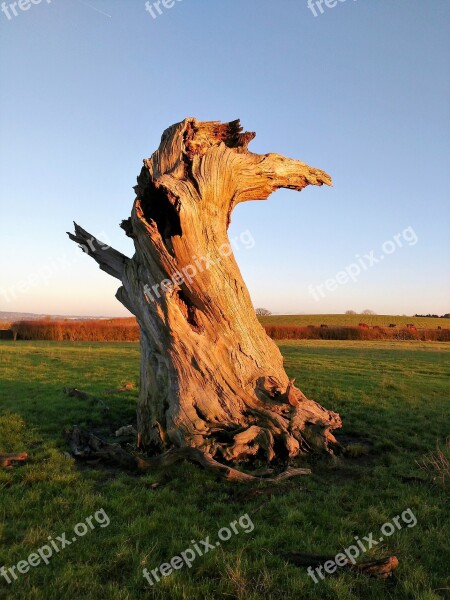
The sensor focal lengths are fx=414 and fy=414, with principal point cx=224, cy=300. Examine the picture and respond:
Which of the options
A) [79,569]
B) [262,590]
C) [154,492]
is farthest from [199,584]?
[154,492]

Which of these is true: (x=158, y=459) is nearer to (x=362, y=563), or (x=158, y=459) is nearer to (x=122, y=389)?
(x=362, y=563)

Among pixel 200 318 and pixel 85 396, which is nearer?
pixel 200 318

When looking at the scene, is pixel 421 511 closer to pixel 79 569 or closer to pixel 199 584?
pixel 199 584

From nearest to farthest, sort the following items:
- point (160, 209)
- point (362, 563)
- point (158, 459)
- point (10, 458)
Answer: point (362, 563)
point (158, 459)
point (10, 458)
point (160, 209)

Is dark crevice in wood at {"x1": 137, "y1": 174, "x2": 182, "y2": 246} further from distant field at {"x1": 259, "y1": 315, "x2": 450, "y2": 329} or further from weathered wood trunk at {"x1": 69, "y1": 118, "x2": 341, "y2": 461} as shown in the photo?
distant field at {"x1": 259, "y1": 315, "x2": 450, "y2": 329}

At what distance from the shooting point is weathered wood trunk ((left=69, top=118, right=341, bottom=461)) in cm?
872

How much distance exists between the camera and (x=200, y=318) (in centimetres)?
946

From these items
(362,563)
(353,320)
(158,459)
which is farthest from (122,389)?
(353,320)

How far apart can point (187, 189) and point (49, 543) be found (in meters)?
6.74

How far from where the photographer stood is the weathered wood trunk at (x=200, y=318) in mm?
8719

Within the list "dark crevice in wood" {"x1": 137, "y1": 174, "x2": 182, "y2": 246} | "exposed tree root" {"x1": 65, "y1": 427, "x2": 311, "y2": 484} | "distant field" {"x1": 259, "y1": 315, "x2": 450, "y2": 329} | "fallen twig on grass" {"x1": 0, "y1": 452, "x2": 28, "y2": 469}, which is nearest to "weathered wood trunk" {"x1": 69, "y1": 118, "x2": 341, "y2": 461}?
"dark crevice in wood" {"x1": 137, "y1": 174, "x2": 182, "y2": 246}

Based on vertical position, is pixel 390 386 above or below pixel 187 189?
below

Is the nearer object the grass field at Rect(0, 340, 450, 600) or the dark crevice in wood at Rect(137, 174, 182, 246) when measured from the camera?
the grass field at Rect(0, 340, 450, 600)

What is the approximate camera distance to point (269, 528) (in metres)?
5.70
